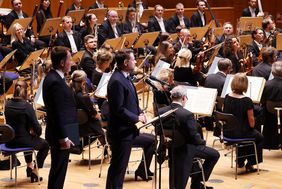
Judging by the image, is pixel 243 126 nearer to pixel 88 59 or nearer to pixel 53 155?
pixel 53 155

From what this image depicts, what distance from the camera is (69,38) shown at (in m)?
11.9

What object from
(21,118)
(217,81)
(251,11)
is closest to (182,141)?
(21,118)

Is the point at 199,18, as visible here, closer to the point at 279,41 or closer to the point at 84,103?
the point at 279,41

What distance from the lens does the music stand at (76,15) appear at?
12992mm

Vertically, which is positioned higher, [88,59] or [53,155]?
[88,59]

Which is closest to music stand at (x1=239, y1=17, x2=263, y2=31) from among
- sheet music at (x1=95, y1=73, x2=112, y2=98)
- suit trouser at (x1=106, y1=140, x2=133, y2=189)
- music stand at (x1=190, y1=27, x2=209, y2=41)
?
music stand at (x1=190, y1=27, x2=209, y2=41)

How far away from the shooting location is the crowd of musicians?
5816 mm

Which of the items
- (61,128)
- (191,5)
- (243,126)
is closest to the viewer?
(61,128)

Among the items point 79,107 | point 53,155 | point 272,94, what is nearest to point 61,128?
point 53,155

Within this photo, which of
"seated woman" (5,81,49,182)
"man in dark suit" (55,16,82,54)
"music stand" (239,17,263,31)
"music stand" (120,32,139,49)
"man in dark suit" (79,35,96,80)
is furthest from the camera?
"music stand" (239,17,263,31)

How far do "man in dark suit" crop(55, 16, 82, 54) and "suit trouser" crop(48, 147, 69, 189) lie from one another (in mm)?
6042

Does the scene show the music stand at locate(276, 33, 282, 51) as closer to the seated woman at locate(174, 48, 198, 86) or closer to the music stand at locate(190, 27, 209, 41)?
the music stand at locate(190, 27, 209, 41)

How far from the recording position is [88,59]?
9852 mm

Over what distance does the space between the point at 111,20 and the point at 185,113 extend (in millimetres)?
6528
